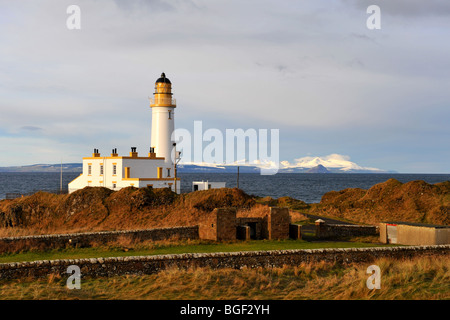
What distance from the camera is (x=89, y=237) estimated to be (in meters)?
→ 26.5

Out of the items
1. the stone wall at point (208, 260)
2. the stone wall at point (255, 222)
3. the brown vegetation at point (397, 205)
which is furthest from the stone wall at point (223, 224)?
the brown vegetation at point (397, 205)

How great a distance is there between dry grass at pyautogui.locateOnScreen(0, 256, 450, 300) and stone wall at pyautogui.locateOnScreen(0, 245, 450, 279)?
52cm

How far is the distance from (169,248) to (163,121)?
99.4 ft

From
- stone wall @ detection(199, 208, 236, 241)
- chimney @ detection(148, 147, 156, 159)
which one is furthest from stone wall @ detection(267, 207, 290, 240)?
chimney @ detection(148, 147, 156, 159)

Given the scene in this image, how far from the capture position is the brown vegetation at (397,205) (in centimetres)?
4281

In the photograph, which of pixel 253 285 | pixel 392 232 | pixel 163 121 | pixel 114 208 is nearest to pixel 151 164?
pixel 163 121

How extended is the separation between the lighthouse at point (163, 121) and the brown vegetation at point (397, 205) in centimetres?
1639

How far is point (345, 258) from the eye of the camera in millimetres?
23750

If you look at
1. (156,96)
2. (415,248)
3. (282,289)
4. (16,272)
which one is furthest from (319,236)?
(156,96)

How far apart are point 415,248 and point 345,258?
388cm

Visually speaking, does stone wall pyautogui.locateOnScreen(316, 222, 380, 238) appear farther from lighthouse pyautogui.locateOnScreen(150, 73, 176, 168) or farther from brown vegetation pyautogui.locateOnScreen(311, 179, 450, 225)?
lighthouse pyautogui.locateOnScreen(150, 73, 176, 168)

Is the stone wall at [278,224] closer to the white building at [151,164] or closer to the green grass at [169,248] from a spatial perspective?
the green grass at [169,248]

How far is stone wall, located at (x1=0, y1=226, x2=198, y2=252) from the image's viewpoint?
2473 cm

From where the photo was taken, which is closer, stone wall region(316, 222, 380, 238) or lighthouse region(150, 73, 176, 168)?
stone wall region(316, 222, 380, 238)
